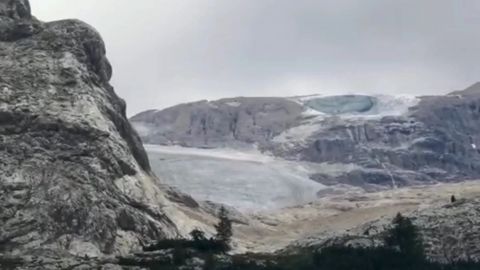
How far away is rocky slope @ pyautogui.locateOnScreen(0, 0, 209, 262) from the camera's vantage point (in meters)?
163

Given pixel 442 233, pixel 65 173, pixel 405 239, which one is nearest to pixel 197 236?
pixel 65 173

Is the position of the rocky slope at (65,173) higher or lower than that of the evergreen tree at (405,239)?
higher

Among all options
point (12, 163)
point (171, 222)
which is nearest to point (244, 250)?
point (171, 222)

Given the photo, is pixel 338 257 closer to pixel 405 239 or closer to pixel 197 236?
pixel 405 239

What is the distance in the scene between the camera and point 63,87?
192000 millimetres

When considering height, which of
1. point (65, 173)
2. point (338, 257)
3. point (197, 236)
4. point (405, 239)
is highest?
point (65, 173)

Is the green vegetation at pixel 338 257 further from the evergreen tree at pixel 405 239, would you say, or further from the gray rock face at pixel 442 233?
the gray rock face at pixel 442 233

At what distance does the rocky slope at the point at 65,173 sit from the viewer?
163 meters

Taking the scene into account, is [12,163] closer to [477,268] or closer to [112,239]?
[112,239]

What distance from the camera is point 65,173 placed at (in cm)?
17375

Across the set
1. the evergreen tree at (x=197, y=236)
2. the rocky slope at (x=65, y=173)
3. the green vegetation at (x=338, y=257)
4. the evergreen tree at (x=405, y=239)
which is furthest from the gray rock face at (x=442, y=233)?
the rocky slope at (x=65, y=173)

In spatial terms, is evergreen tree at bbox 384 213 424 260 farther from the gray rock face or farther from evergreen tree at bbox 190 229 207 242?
evergreen tree at bbox 190 229 207 242

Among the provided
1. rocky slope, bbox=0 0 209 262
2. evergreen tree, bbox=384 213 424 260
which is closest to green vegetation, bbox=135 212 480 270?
evergreen tree, bbox=384 213 424 260

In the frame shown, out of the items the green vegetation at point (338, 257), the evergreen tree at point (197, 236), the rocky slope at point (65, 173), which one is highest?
the rocky slope at point (65, 173)
